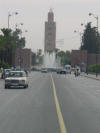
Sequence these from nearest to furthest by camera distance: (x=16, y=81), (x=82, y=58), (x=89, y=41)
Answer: (x=16, y=81), (x=82, y=58), (x=89, y=41)

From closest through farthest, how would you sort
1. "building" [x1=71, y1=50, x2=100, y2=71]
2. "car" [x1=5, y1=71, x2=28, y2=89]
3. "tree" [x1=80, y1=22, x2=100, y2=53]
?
"car" [x1=5, y1=71, x2=28, y2=89]
"building" [x1=71, y1=50, x2=100, y2=71]
"tree" [x1=80, y1=22, x2=100, y2=53]

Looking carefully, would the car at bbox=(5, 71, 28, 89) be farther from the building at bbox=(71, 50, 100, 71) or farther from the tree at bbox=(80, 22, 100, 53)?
the tree at bbox=(80, 22, 100, 53)

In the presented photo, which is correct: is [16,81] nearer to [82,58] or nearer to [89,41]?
[82,58]

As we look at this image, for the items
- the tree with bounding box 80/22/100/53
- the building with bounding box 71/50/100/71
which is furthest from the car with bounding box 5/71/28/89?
the tree with bounding box 80/22/100/53

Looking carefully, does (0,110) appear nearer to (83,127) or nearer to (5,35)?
(83,127)

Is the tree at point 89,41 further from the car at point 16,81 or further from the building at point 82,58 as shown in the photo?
the car at point 16,81

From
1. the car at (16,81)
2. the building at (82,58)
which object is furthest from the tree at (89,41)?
the car at (16,81)

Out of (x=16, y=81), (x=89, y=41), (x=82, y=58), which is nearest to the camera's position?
(x=16, y=81)

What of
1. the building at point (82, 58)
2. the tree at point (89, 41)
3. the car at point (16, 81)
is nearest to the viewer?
the car at point (16, 81)

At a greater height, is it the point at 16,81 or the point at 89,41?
the point at 89,41

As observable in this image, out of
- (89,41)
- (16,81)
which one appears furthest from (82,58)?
(16,81)

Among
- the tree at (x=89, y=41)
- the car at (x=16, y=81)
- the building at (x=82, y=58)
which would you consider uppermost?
the tree at (x=89, y=41)

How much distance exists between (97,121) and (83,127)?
1725mm

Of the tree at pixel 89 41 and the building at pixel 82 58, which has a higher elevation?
the tree at pixel 89 41
